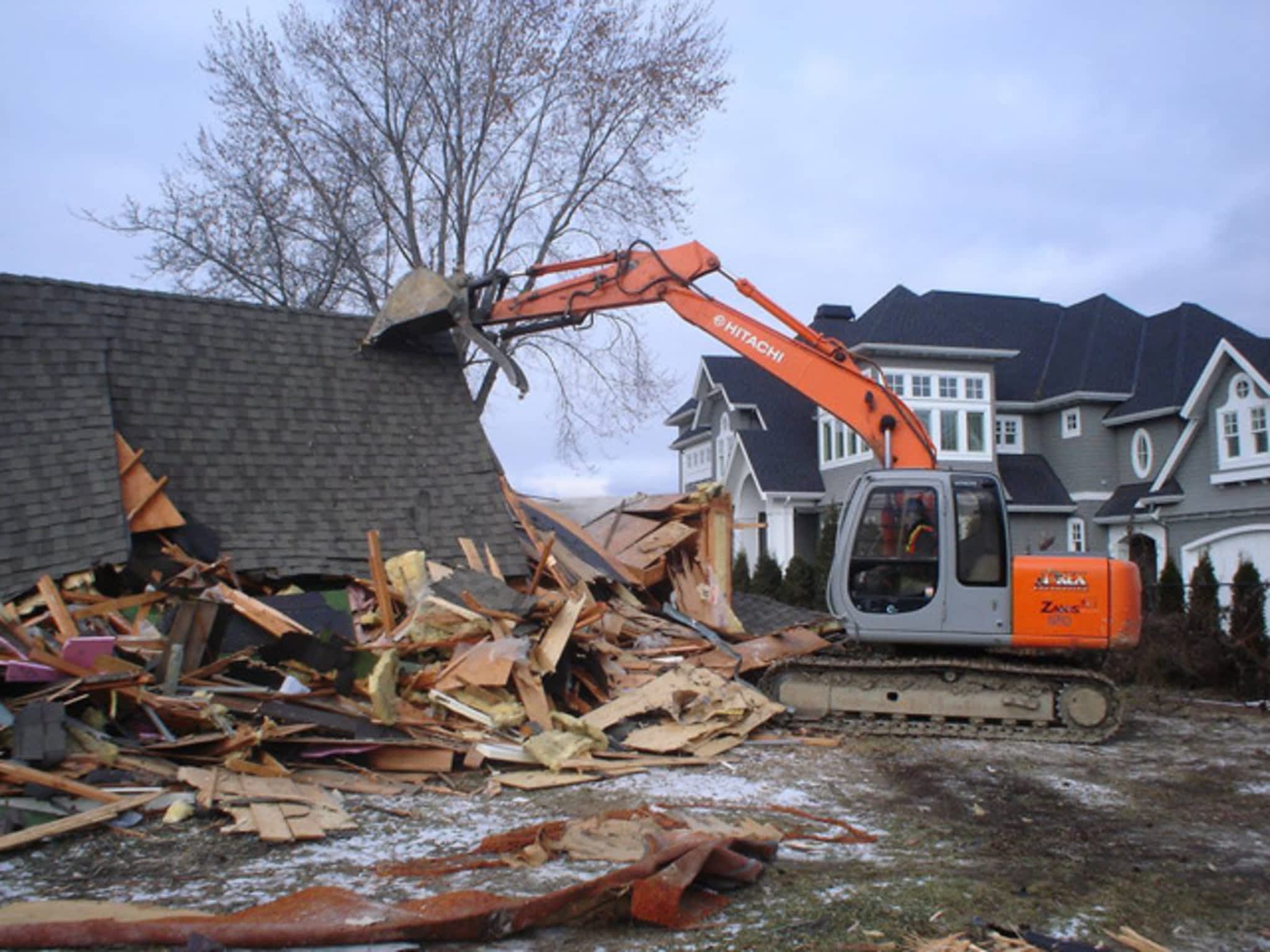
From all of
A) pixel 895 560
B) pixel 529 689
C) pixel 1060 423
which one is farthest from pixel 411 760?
pixel 1060 423

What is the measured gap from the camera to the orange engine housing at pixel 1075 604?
998 cm

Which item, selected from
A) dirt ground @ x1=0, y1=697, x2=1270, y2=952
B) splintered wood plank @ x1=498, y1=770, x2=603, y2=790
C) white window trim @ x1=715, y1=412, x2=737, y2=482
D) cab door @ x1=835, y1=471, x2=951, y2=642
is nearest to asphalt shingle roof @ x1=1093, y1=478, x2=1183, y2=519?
white window trim @ x1=715, y1=412, x2=737, y2=482

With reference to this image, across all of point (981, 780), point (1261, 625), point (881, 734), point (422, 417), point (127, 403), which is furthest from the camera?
point (1261, 625)

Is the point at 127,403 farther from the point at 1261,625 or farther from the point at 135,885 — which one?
the point at 1261,625

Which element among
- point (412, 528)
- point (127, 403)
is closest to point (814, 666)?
point (412, 528)

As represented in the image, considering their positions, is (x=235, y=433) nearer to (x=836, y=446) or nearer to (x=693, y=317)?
(x=693, y=317)

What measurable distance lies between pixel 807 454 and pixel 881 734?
73.8 feet

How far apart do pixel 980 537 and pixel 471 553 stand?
528cm

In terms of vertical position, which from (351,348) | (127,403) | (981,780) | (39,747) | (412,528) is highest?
(351,348)

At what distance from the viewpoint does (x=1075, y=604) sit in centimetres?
1008

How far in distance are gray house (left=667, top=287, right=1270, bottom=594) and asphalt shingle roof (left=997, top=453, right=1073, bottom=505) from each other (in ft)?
0.17

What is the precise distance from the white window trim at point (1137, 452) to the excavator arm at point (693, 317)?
18455 mm

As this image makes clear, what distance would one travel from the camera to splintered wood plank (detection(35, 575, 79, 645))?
8938 millimetres

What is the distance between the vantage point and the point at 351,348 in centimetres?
1336
